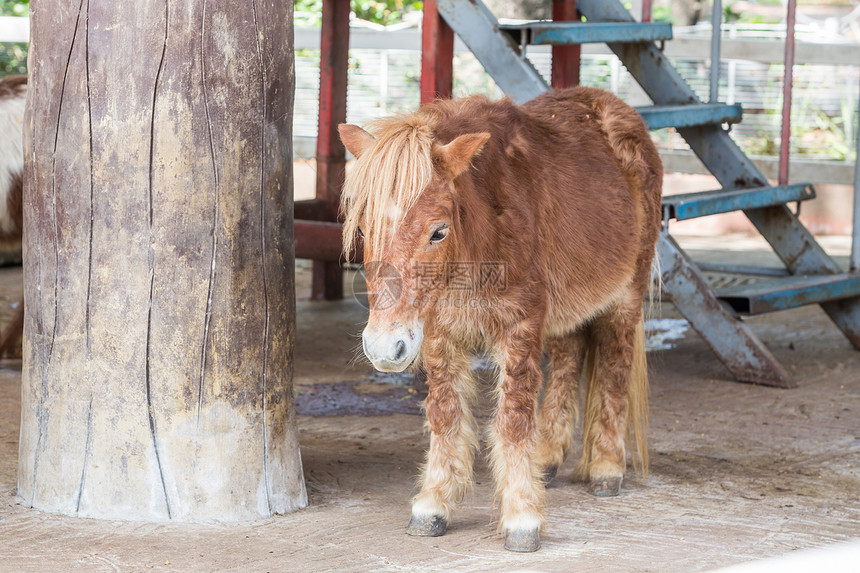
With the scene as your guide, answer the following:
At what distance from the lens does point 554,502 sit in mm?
4109

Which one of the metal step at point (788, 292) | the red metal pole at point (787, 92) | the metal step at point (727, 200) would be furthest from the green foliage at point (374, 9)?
the metal step at point (788, 292)

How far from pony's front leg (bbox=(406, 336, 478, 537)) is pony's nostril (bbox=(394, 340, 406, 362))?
0.61m

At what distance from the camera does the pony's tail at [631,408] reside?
14.3 feet

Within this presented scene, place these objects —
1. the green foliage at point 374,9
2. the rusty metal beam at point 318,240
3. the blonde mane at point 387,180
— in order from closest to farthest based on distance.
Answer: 1. the blonde mane at point 387,180
2. the rusty metal beam at point 318,240
3. the green foliage at point 374,9

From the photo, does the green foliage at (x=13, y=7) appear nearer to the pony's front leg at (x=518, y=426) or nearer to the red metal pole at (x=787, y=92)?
the red metal pole at (x=787, y=92)

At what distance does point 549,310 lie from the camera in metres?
3.79

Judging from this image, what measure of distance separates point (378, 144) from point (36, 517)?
6.09 feet

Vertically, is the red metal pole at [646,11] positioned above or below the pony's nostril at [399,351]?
above

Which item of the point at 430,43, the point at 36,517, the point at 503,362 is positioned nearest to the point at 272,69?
the point at 503,362

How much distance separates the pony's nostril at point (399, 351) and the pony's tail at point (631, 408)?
5.22 ft

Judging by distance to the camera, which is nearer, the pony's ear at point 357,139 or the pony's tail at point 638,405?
the pony's ear at point 357,139

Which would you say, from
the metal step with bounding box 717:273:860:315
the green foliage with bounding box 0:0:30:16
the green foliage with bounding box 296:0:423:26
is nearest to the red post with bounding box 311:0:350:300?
the metal step with bounding box 717:273:860:315

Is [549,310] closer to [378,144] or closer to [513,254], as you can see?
[513,254]

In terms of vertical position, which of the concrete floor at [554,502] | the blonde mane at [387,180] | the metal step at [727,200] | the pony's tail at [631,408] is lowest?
the concrete floor at [554,502]
